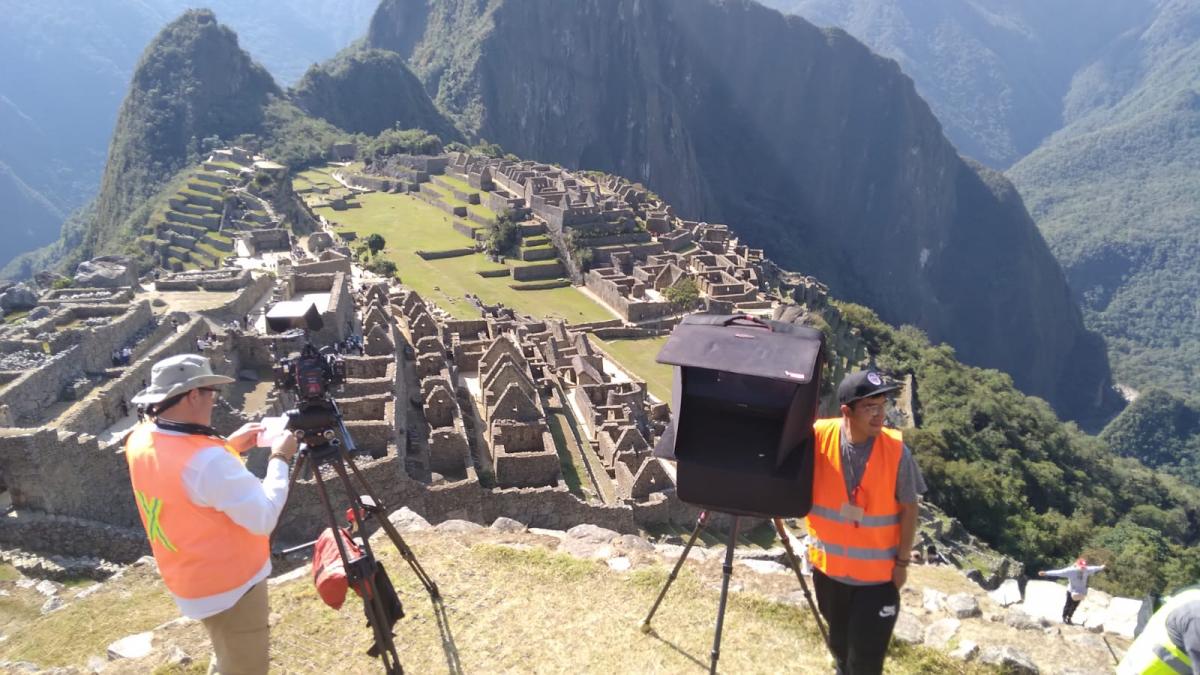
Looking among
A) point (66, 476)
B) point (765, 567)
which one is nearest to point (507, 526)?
point (765, 567)

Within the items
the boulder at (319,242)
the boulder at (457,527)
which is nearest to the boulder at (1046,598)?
the boulder at (457,527)

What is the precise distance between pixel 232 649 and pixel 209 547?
755 millimetres

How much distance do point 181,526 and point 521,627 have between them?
3125 millimetres

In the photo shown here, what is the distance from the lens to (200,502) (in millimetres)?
3977

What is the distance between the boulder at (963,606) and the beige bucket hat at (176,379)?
633cm

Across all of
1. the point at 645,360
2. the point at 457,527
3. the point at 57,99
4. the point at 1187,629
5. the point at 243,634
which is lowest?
the point at 645,360

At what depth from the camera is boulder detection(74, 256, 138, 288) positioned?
24516 mm

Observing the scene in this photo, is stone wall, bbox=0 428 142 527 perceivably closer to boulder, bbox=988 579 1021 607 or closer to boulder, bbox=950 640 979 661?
boulder, bbox=950 640 979 661

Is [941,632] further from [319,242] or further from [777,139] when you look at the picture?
[777,139]

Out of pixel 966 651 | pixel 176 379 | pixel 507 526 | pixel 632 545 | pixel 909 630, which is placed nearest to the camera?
pixel 176 379

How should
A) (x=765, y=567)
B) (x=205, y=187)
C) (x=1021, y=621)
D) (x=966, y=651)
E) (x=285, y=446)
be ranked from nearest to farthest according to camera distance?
(x=285, y=446) < (x=966, y=651) < (x=1021, y=621) < (x=765, y=567) < (x=205, y=187)

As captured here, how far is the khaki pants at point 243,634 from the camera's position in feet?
14.5

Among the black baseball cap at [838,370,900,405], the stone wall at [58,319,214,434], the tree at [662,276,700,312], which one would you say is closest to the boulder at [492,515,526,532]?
the black baseball cap at [838,370,900,405]

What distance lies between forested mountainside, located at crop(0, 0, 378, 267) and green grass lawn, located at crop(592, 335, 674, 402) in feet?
307
